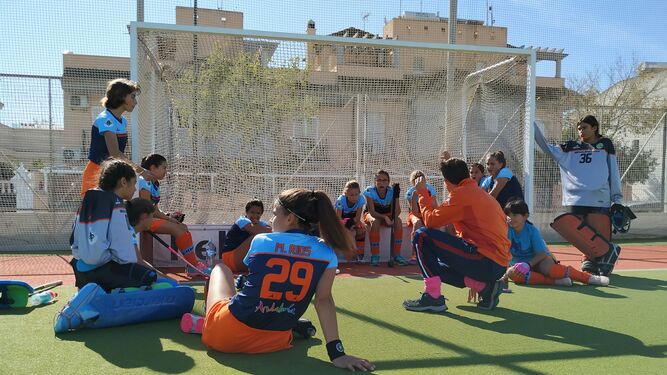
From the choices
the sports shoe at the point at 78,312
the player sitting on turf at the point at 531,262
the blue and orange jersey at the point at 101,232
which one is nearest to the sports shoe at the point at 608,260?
the player sitting on turf at the point at 531,262

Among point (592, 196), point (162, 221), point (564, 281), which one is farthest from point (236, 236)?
point (592, 196)

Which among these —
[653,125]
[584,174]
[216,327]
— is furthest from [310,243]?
[653,125]

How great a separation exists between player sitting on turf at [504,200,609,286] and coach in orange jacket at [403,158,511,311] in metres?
1.32

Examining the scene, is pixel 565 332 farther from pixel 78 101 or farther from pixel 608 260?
pixel 78 101

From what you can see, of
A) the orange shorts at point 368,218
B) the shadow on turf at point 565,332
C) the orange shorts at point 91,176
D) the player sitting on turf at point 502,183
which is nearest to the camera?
the shadow on turf at point 565,332

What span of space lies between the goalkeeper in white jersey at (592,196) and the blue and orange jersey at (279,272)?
15.1 feet

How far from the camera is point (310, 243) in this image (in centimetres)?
279

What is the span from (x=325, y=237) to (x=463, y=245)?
6.21 feet

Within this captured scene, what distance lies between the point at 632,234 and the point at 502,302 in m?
7.49

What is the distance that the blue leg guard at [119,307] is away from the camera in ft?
11.3

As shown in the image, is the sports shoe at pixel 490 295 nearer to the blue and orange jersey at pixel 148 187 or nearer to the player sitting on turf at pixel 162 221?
the player sitting on turf at pixel 162 221

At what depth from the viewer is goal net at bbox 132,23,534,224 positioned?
7652mm

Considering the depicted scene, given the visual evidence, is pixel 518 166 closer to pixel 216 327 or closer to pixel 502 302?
pixel 502 302

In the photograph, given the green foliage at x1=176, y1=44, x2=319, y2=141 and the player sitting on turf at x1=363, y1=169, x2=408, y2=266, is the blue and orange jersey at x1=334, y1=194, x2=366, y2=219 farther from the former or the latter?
the green foliage at x1=176, y1=44, x2=319, y2=141
